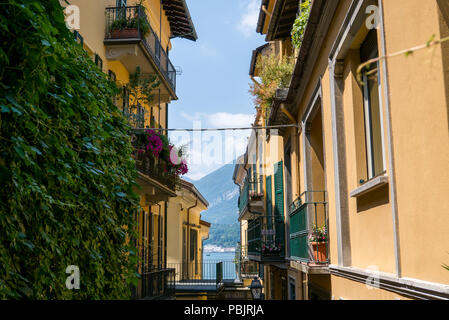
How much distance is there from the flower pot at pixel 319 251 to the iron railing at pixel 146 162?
504 cm

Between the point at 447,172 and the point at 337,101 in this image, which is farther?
the point at 337,101

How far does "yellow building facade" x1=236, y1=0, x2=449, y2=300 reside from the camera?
3229mm

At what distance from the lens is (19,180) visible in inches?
136

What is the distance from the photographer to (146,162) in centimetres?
1277

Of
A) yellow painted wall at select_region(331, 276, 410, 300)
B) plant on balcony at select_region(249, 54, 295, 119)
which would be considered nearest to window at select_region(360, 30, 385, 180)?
yellow painted wall at select_region(331, 276, 410, 300)

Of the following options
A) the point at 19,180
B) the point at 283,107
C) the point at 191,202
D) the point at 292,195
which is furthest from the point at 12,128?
the point at 191,202

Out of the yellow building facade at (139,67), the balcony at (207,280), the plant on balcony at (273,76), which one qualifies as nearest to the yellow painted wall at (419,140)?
the yellow building facade at (139,67)

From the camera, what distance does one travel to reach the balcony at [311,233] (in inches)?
302

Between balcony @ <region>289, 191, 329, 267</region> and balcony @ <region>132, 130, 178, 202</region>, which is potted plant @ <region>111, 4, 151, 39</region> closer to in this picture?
balcony @ <region>132, 130, 178, 202</region>

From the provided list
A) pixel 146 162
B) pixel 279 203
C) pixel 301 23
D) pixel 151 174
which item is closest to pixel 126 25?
pixel 146 162

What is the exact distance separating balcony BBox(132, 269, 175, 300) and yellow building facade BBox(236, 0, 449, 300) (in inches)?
167

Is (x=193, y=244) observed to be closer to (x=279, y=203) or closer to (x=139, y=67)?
(x=279, y=203)
